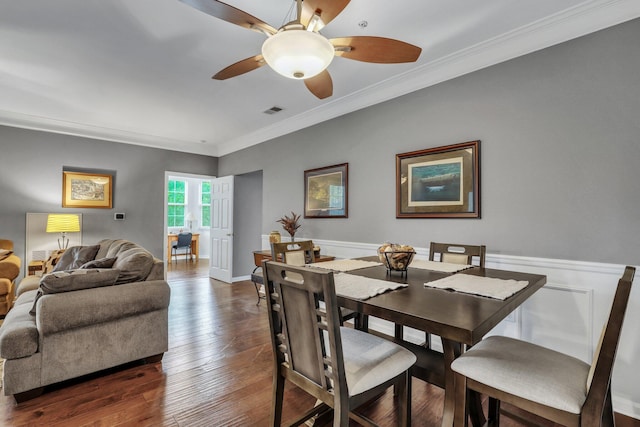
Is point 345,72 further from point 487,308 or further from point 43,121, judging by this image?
point 43,121

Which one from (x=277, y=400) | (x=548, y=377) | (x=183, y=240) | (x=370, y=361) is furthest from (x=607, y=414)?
(x=183, y=240)

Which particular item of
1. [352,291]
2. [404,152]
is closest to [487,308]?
[352,291]

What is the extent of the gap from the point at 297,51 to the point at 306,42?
0.06 meters

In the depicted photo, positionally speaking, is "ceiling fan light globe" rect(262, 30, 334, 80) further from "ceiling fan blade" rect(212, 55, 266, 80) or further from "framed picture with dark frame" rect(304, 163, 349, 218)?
"framed picture with dark frame" rect(304, 163, 349, 218)

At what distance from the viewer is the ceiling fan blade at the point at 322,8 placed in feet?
4.86

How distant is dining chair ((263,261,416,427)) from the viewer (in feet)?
3.71

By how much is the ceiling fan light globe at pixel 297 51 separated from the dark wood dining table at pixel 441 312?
1.21m

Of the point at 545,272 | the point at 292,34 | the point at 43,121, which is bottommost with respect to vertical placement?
the point at 545,272

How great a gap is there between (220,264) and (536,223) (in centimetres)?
513

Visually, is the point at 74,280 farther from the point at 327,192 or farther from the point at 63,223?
the point at 63,223

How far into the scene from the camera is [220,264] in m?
5.82

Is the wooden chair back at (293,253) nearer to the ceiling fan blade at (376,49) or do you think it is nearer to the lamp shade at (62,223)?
the ceiling fan blade at (376,49)

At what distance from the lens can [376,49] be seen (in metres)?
1.80

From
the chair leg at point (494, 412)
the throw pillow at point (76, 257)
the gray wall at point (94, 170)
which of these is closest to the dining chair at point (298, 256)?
the chair leg at point (494, 412)
